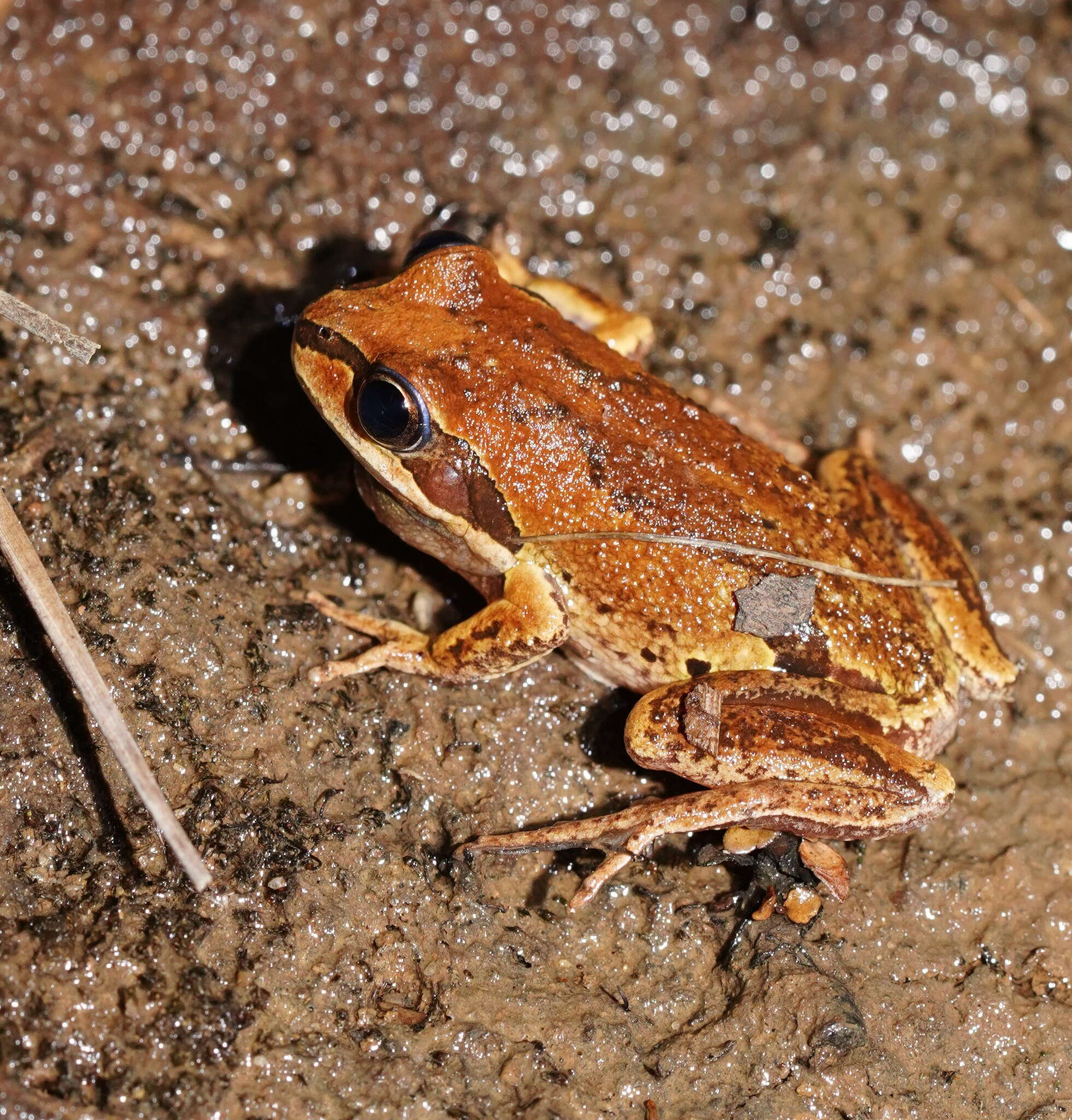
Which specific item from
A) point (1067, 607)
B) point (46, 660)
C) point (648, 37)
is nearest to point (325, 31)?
point (648, 37)

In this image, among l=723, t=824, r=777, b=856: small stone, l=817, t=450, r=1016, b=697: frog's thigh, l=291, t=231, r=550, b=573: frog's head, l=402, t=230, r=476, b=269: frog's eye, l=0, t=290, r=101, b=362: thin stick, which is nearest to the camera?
l=0, t=290, r=101, b=362: thin stick

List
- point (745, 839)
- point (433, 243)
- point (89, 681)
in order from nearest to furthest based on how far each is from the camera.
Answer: point (89, 681) → point (745, 839) → point (433, 243)

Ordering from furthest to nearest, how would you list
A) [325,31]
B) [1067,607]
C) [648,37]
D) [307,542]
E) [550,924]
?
[648,37], [325,31], [1067,607], [307,542], [550,924]

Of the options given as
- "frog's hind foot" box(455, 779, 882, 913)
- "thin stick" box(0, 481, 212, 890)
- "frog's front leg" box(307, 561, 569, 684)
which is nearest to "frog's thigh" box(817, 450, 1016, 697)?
"frog's hind foot" box(455, 779, 882, 913)

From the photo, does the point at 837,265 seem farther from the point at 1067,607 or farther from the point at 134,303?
the point at 134,303

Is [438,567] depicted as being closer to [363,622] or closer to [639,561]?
[363,622]

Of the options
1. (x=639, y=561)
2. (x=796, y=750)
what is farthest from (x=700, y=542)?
(x=796, y=750)

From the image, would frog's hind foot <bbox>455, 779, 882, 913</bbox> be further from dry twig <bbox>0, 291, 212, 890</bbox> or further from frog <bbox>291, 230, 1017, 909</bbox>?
dry twig <bbox>0, 291, 212, 890</bbox>
